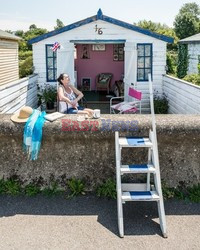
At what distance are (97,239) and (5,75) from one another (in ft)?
44.6

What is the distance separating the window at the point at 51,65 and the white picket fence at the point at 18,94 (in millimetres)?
461

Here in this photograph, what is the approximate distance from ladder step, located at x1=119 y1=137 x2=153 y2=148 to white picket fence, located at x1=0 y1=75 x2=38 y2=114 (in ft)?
13.3

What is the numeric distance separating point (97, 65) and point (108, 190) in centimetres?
1264

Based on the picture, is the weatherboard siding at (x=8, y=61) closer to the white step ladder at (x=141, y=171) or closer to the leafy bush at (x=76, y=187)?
the leafy bush at (x=76, y=187)

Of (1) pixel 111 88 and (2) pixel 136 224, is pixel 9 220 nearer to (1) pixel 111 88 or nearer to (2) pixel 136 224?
(2) pixel 136 224

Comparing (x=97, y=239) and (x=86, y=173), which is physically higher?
(x=86, y=173)

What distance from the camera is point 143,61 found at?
1179 cm

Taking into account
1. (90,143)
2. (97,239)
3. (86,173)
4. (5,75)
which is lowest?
(97,239)

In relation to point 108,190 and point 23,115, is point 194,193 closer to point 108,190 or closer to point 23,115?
point 108,190

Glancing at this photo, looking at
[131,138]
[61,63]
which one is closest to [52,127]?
[131,138]

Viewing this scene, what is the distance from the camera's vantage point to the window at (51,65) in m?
11.8

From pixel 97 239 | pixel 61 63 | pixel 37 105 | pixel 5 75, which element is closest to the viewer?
pixel 97 239

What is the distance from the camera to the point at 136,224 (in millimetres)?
4410

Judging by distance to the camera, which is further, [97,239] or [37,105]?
[37,105]
